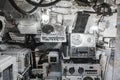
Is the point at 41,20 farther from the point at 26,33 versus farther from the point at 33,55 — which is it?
the point at 33,55

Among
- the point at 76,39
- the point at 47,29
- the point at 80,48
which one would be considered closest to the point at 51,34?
the point at 47,29

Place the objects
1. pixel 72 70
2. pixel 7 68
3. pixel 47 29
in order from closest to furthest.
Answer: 1. pixel 7 68
2. pixel 72 70
3. pixel 47 29

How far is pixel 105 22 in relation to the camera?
5.58m

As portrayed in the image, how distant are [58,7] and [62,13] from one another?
0.90ft

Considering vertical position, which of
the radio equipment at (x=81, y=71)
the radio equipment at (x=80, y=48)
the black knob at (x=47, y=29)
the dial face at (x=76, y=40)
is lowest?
the radio equipment at (x=81, y=71)

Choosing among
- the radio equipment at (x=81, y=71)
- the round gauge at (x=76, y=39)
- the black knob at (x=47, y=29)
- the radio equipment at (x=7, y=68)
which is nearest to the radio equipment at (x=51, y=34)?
the black knob at (x=47, y=29)

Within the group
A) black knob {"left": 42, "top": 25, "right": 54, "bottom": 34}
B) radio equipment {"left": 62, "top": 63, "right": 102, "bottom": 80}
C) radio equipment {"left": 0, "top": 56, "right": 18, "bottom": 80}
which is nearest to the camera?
radio equipment {"left": 0, "top": 56, "right": 18, "bottom": 80}

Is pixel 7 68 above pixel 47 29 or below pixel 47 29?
below

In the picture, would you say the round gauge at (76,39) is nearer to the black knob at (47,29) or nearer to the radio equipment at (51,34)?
the radio equipment at (51,34)

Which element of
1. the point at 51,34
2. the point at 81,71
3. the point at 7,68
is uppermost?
the point at 51,34

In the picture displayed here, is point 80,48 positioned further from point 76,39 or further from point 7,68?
point 7,68

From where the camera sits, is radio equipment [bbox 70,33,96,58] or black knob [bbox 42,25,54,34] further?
black knob [bbox 42,25,54,34]

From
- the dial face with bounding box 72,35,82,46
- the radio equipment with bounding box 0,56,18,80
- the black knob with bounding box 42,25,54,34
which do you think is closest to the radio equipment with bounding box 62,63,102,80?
the dial face with bounding box 72,35,82,46

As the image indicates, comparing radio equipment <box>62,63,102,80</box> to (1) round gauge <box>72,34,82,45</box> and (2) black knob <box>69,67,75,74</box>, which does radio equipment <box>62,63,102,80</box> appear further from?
(1) round gauge <box>72,34,82,45</box>
